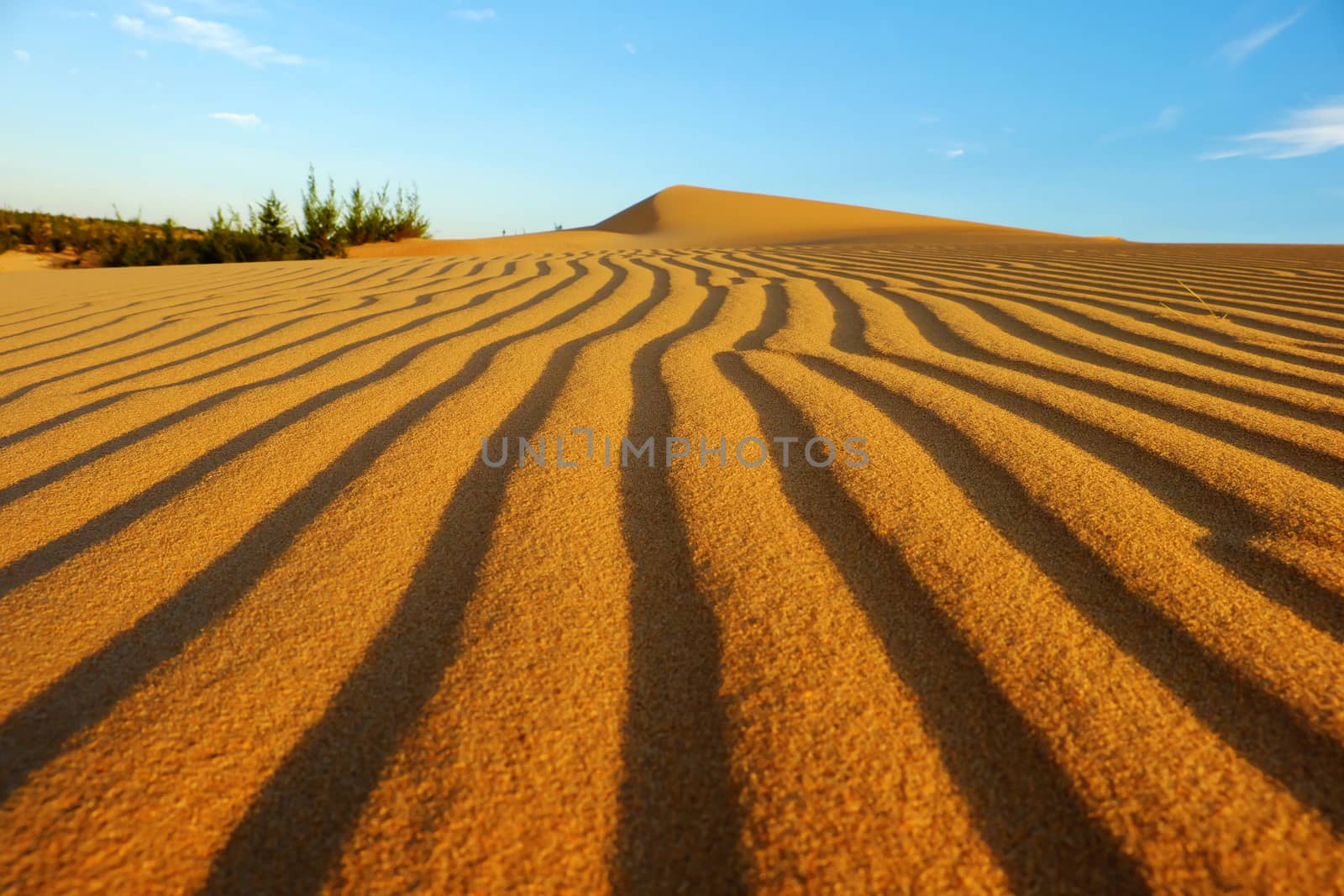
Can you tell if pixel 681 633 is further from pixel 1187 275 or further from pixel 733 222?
pixel 733 222

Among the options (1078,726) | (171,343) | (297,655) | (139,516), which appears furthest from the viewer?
(171,343)

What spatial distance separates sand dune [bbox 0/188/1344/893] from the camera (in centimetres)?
54

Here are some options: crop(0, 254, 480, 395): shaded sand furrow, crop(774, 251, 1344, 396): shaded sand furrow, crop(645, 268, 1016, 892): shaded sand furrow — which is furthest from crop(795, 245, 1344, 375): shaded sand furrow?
crop(0, 254, 480, 395): shaded sand furrow

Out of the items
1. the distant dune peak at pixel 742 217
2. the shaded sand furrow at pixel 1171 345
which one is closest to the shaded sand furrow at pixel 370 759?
the shaded sand furrow at pixel 1171 345

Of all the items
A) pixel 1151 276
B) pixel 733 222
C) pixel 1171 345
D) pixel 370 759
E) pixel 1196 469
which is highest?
pixel 733 222

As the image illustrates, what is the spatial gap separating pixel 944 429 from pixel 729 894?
0.99m

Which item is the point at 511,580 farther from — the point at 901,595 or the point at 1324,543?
the point at 1324,543

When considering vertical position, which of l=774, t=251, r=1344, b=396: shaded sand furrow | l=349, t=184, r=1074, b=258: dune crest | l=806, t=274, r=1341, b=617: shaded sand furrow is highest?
l=349, t=184, r=1074, b=258: dune crest

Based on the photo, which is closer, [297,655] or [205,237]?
[297,655]

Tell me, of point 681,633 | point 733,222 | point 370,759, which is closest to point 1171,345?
point 681,633

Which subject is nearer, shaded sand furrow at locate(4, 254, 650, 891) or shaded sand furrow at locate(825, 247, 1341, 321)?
shaded sand furrow at locate(4, 254, 650, 891)

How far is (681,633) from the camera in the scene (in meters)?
0.78

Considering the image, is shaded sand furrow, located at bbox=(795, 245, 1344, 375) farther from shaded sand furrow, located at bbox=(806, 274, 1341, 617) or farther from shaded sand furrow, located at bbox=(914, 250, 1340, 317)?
shaded sand furrow, located at bbox=(806, 274, 1341, 617)

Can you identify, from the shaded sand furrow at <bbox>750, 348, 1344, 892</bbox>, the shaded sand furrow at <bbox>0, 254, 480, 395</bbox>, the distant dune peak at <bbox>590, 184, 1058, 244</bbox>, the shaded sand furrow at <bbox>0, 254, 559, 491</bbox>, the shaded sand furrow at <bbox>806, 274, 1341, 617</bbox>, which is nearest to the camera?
the shaded sand furrow at <bbox>750, 348, 1344, 892</bbox>
